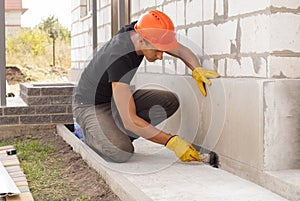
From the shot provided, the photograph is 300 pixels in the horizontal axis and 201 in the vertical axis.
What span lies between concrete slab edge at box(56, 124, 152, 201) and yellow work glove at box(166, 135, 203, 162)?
46 cm

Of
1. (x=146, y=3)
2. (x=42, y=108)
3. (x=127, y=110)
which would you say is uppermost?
(x=146, y=3)

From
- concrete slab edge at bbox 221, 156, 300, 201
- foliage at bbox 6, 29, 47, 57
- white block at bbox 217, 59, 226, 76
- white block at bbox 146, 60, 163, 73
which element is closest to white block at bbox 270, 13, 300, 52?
white block at bbox 217, 59, 226, 76

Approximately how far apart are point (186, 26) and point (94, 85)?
1.05 meters

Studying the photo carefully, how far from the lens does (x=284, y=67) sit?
130 inches

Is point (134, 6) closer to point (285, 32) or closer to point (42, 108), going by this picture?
point (42, 108)

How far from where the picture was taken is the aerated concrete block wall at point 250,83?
10.7 ft

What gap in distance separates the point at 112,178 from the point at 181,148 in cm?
60

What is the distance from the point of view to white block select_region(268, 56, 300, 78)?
3.27m

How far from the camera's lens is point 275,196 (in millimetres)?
3064

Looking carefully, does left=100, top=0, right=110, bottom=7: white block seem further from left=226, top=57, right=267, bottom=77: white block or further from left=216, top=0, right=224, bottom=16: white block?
left=226, top=57, right=267, bottom=77: white block

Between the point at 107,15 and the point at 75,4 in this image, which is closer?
the point at 107,15

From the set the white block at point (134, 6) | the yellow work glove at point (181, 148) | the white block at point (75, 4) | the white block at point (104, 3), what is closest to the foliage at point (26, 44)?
the white block at point (75, 4)

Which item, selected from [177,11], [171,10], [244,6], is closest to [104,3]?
[171,10]

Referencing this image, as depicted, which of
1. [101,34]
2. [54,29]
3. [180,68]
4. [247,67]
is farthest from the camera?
[54,29]
